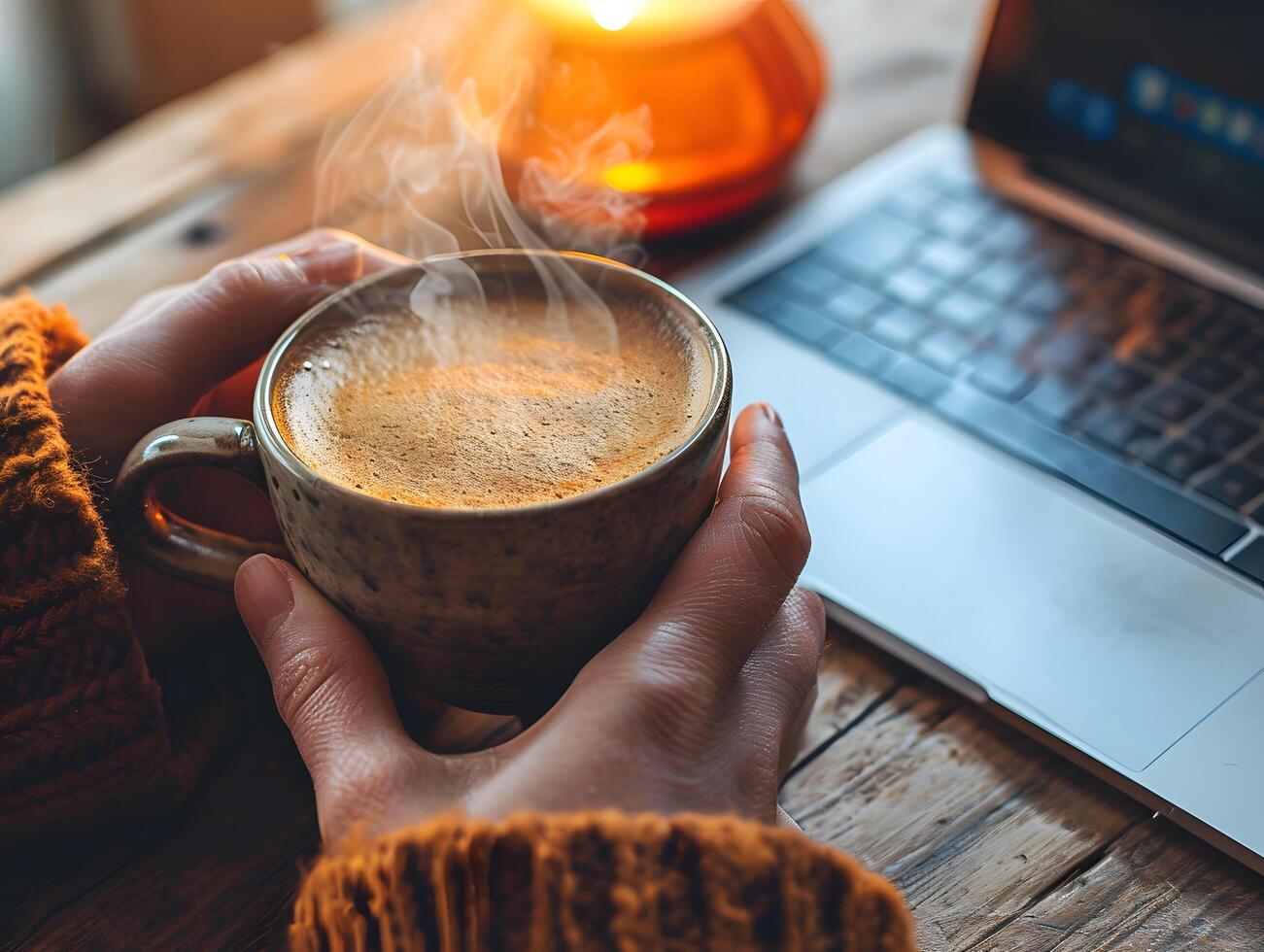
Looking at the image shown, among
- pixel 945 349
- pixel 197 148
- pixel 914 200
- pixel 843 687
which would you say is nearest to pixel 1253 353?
pixel 945 349

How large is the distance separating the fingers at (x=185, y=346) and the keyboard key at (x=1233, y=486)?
1.98ft

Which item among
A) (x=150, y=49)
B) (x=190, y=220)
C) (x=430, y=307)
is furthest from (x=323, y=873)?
(x=150, y=49)

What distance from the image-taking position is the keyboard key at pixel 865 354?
0.92m

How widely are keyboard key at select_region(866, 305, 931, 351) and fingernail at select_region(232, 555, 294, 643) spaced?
22.7 inches

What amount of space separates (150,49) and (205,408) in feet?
6.94

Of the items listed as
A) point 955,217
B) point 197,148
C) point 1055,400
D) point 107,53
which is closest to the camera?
point 1055,400

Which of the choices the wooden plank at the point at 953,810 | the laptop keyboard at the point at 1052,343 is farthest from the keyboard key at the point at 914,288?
the wooden plank at the point at 953,810

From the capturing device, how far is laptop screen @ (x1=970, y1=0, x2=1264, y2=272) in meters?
0.98

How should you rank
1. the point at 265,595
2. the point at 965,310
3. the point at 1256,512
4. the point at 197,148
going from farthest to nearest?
the point at 197,148
the point at 965,310
the point at 1256,512
the point at 265,595

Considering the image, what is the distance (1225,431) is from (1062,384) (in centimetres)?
12

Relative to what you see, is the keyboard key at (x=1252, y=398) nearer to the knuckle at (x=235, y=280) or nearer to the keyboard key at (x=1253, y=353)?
Result: the keyboard key at (x=1253, y=353)

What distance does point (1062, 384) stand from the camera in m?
0.90

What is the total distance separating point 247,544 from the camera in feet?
1.95

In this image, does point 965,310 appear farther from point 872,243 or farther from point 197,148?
point 197,148
